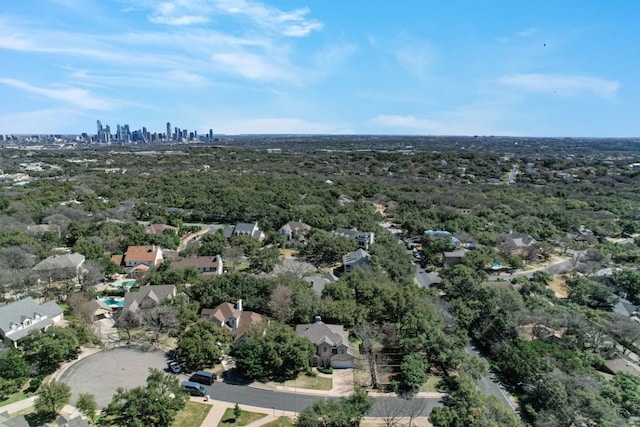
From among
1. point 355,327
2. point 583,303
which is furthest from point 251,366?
point 583,303

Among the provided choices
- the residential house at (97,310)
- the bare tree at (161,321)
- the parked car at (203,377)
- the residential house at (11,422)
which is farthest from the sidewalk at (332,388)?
the residential house at (97,310)

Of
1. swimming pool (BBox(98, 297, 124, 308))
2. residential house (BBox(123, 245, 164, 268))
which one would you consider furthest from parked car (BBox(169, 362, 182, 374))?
residential house (BBox(123, 245, 164, 268))

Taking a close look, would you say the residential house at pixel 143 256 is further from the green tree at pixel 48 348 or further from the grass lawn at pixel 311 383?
the grass lawn at pixel 311 383

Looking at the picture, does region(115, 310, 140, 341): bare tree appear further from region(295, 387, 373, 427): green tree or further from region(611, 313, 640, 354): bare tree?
region(611, 313, 640, 354): bare tree

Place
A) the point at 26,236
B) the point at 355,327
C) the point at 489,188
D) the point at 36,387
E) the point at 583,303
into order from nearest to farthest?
the point at 36,387 → the point at 355,327 → the point at 583,303 → the point at 26,236 → the point at 489,188

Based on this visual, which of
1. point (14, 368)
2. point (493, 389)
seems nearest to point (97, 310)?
point (14, 368)

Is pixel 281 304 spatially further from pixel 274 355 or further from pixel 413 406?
pixel 413 406

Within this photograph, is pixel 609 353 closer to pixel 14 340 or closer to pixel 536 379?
pixel 536 379
